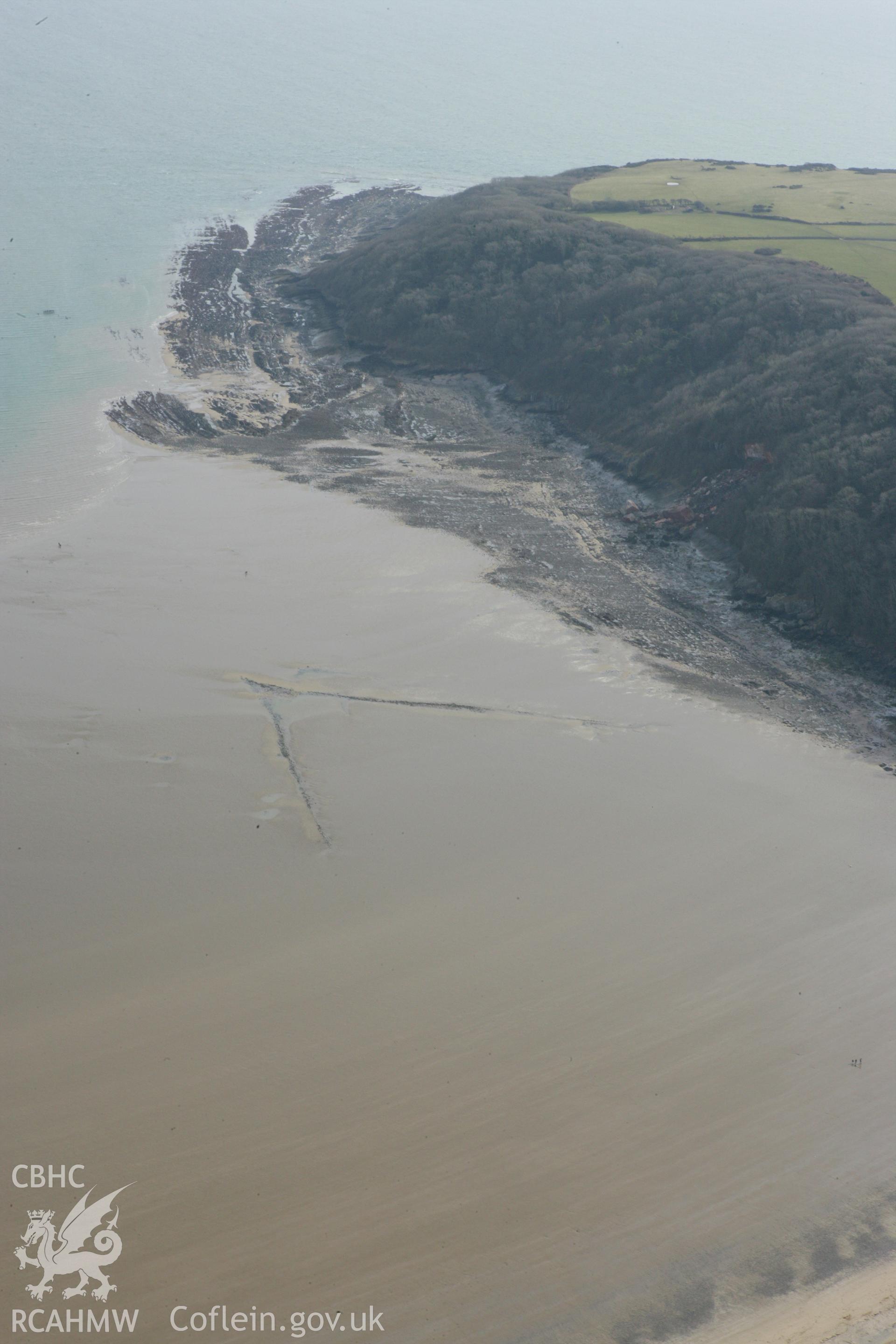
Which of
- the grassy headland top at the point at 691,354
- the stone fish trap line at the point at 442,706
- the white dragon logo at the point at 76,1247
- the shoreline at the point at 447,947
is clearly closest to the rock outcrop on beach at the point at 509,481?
the shoreline at the point at 447,947

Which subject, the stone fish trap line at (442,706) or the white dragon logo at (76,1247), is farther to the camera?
the stone fish trap line at (442,706)

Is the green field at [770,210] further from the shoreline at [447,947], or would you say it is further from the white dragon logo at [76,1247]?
the white dragon logo at [76,1247]

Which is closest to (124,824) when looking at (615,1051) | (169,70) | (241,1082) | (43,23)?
(241,1082)

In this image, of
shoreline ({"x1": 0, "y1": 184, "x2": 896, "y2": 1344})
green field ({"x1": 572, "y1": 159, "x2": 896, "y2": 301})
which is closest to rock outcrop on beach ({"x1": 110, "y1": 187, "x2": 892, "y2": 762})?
shoreline ({"x1": 0, "y1": 184, "x2": 896, "y2": 1344})

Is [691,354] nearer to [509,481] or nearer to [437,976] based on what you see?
[509,481]

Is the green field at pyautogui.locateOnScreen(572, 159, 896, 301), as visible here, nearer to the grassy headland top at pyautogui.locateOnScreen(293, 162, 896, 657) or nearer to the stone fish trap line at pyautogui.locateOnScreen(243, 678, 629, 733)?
the grassy headland top at pyautogui.locateOnScreen(293, 162, 896, 657)

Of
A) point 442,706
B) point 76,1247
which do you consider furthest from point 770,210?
point 76,1247
